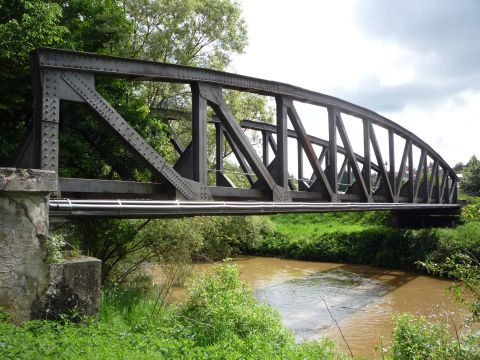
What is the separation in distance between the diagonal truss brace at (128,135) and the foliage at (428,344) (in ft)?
12.7

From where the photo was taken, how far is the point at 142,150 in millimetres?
7148

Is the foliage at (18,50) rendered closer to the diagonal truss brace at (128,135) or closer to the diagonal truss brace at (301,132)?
the diagonal truss brace at (128,135)

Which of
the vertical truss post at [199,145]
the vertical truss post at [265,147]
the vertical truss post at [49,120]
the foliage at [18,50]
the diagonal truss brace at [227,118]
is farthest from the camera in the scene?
the vertical truss post at [265,147]

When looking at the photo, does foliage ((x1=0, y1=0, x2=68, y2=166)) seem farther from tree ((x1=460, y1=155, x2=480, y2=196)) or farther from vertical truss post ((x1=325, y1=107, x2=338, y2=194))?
tree ((x1=460, y1=155, x2=480, y2=196))

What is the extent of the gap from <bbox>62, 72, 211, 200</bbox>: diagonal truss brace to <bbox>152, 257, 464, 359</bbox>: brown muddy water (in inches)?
126

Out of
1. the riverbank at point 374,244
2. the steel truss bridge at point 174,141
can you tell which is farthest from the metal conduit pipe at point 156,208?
the riverbank at point 374,244

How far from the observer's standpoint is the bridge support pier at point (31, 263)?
16.2 feet

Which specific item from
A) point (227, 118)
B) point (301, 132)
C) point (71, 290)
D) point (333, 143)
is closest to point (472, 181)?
point (333, 143)

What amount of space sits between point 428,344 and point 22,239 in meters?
5.34

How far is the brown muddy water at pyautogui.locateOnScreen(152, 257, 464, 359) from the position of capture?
11.9 metres

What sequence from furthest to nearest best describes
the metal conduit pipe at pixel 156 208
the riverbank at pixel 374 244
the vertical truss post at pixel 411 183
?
the riverbank at pixel 374 244 → the vertical truss post at pixel 411 183 → the metal conduit pipe at pixel 156 208

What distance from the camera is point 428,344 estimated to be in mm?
6387

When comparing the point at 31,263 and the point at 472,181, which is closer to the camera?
the point at 31,263

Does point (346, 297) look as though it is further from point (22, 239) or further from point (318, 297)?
point (22, 239)
